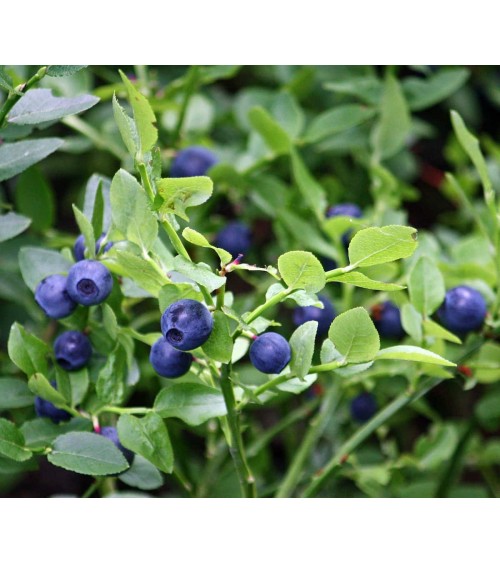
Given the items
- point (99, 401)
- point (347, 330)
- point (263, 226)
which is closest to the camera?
point (347, 330)

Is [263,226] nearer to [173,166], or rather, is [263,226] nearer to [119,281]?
[173,166]

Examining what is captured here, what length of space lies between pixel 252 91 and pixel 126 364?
838 millimetres

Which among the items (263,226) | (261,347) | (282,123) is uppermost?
(261,347)

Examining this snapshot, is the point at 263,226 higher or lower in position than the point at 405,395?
lower

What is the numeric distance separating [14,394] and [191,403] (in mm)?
254

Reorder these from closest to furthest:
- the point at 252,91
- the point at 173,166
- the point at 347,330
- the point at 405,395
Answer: the point at 347,330 < the point at 405,395 < the point at 173,166 < the point at 252,91

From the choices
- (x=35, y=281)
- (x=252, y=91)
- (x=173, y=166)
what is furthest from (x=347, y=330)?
(x=252, y=91)

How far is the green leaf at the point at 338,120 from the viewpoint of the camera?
4.58 ft

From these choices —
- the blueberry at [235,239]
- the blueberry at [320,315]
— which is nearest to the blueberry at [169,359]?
the blueberry at [320,315]

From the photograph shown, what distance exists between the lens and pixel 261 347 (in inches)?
30.1

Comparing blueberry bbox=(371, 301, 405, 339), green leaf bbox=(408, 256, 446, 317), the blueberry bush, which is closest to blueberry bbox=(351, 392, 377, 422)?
the blueberry bush

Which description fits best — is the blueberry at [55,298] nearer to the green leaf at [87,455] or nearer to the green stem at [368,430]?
the green leaf at [87,455]

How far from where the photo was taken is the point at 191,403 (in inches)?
32.2

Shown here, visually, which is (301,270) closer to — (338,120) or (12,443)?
(12,443)
